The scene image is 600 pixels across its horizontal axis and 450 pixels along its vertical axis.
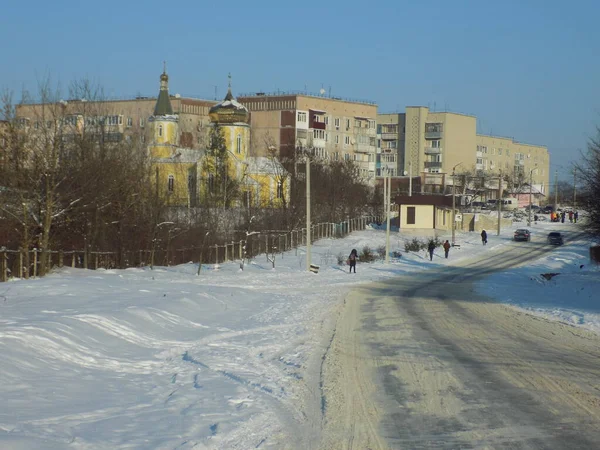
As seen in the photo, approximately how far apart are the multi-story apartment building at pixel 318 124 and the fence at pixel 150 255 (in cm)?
4970

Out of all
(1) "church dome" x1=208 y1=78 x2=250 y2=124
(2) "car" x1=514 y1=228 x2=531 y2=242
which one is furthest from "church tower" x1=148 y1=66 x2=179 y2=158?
(2) "car" x1=514 y1=228 x2=531 y2=242

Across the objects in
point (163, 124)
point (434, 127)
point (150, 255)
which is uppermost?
point (434, 127)

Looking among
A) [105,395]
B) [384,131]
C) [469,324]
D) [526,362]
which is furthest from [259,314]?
[384,131]

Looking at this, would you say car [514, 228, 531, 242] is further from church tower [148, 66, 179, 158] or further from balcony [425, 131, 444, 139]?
balcony [425, 131, 444, 139]

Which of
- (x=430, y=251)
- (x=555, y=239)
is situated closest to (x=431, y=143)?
(x=555, y=239)

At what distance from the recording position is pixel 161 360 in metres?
14.4

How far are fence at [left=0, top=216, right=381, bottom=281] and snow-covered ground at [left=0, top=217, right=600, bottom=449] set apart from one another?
5.79 m

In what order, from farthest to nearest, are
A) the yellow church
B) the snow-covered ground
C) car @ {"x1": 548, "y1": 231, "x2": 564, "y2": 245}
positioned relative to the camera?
1. the yellow church
2. car @ {"x1": 548, "y1": 231, "x2": 564, "y2": 245}
3. the snow-covered ground

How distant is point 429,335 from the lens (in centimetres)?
1822

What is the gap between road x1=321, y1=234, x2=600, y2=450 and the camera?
8961 mm

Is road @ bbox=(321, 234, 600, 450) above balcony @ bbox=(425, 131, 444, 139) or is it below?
below

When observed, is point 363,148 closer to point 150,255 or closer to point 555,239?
point 555,239

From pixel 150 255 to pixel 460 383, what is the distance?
1322 inches

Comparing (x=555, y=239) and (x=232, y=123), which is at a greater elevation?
(x=232, y=123)
